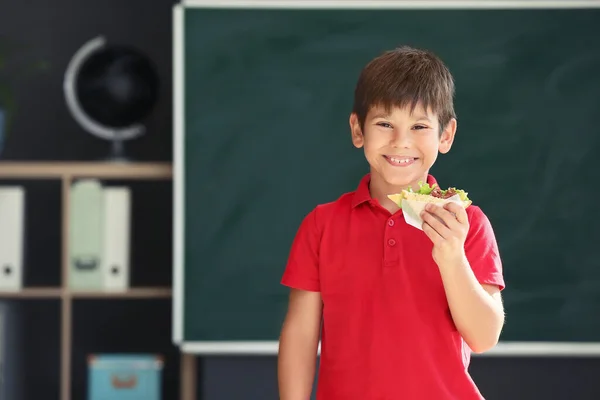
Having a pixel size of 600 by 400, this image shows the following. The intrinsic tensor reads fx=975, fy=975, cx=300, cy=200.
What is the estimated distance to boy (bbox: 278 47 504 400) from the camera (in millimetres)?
1611

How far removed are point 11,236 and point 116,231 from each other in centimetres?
35

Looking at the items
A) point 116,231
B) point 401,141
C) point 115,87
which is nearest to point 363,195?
point 401,141

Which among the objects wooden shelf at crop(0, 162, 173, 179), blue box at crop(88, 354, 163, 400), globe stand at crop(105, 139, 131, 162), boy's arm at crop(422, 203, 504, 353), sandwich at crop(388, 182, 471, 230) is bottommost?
blue box at crop(88, 354, 163, 400)

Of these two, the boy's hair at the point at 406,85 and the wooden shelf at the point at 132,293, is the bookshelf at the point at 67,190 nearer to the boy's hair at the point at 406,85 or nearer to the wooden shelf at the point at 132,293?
the wooden shelf at the point at 132,293

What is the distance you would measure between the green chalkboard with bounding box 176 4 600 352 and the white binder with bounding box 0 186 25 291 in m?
0.57

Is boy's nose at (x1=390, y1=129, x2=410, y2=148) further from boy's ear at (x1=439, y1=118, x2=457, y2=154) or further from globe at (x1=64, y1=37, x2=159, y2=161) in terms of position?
globe at (x1=64, y1=37, x2=159, y2=161)

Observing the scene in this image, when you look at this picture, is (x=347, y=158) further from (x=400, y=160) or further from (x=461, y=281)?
(x=461, y=281)

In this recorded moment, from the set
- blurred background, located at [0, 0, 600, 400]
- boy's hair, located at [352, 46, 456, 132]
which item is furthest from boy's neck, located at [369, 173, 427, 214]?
→ blurred background, located at [0, 0, 600, 400]

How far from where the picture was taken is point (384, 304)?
165cm

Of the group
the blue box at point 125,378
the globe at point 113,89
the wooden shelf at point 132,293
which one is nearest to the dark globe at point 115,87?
the globe at point 113,89

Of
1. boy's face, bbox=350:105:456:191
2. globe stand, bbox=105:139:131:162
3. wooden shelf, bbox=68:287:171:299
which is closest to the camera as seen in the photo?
boy's face, bbox=350:105:456:191

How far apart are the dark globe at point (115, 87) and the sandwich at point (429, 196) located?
1937 mm

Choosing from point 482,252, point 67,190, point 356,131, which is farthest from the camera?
point 67,190

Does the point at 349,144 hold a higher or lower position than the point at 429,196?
higher
